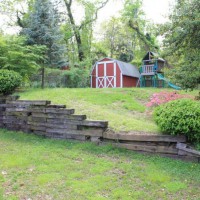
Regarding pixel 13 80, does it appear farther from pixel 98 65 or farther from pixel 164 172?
pixel 98 65

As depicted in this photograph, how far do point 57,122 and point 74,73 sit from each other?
395 inches

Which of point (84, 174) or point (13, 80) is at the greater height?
point (13, 80)

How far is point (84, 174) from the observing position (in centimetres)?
400

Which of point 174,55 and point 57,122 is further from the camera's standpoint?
point 174,55

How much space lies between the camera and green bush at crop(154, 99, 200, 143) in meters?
4.37

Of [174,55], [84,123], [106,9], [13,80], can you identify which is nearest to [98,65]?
[106,9]

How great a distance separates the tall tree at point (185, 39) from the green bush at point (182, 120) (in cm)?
130

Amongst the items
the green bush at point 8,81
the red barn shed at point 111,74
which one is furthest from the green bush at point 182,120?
the red barn shed at point 111,74

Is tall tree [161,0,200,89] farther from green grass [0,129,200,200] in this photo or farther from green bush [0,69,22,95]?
green bush [0,69,22,95]

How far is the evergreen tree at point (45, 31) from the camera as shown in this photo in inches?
501

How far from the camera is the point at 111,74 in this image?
749 inches

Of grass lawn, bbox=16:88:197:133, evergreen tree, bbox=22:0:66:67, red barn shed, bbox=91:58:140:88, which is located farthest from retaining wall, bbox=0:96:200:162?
red barn shed, bbox=91:58:140:88

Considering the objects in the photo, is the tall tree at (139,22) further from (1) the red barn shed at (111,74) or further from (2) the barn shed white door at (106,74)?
(2) the barn shed white door at (106,74)

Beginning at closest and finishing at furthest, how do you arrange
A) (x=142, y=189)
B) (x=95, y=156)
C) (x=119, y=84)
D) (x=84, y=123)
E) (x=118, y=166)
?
(x=142, y=189) → (x=118, y=166) → (x=95, y=156) → (x=84, y=123) → (x=119, y=84)
